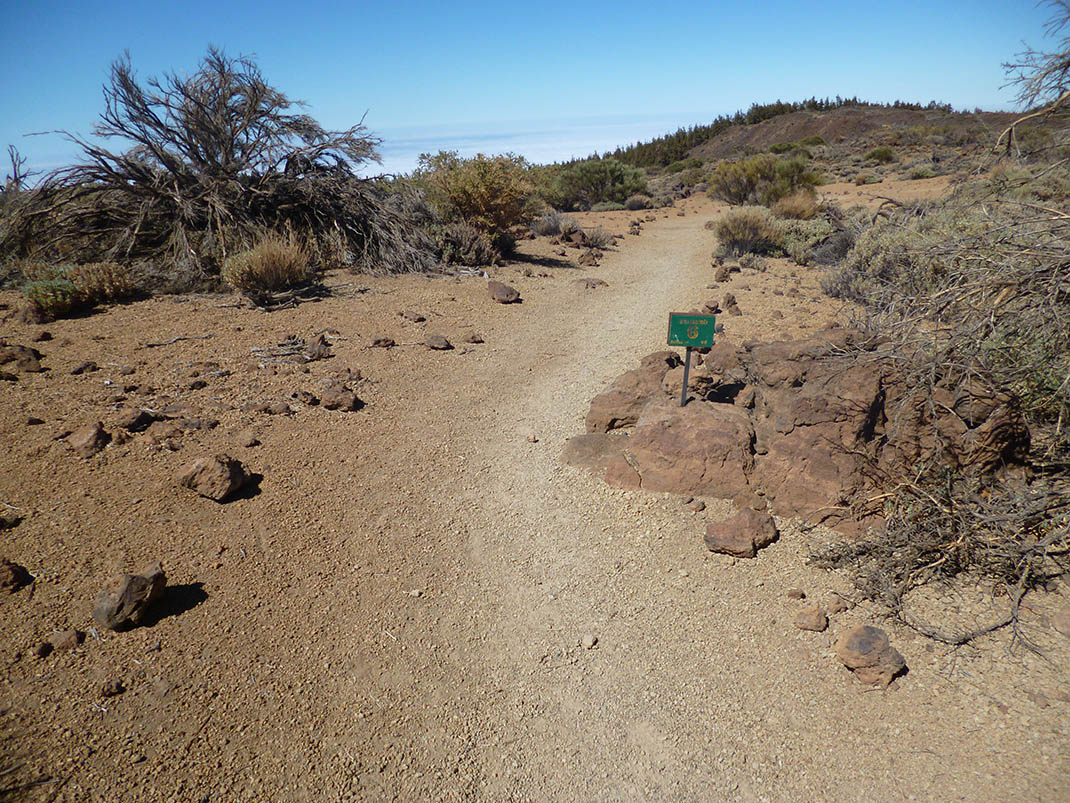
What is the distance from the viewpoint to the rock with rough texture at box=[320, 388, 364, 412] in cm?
576

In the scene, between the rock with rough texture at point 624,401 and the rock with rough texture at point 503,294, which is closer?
the rock with rough texture at point 624,401

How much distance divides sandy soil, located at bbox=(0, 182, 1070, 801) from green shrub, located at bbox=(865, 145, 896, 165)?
30966mm

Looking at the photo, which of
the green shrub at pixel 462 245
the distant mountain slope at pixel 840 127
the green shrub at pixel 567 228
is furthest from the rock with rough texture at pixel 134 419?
the distant mountain slope at pixel 840 127

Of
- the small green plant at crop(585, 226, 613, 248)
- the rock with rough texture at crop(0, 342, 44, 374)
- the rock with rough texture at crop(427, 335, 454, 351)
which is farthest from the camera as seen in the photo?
the small green plant at crop(585, 226, 613, 248)

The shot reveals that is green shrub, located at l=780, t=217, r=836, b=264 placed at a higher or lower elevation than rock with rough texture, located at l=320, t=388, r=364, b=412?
higher

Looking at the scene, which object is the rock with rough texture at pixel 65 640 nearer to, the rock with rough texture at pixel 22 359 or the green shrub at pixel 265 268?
the rock with rough texture at pixel 22 359

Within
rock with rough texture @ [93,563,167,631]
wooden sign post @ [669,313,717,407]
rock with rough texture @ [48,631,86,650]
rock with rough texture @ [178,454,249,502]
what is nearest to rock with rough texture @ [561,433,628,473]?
wooden sign post @ [669,313,717,407]

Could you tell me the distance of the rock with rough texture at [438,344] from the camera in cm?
771

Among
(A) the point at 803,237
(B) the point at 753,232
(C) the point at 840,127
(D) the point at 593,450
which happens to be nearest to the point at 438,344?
(D) the point at 593,450

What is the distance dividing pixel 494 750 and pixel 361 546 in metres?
1.76

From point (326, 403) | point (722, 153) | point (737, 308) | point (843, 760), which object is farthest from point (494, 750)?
point (722, 153)

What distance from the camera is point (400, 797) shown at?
8.18ft

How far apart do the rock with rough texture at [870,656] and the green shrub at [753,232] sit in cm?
1188

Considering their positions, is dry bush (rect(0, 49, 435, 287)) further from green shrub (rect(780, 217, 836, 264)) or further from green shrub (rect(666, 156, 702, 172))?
A: green shrub (rect(666, 156, 702, 172))
